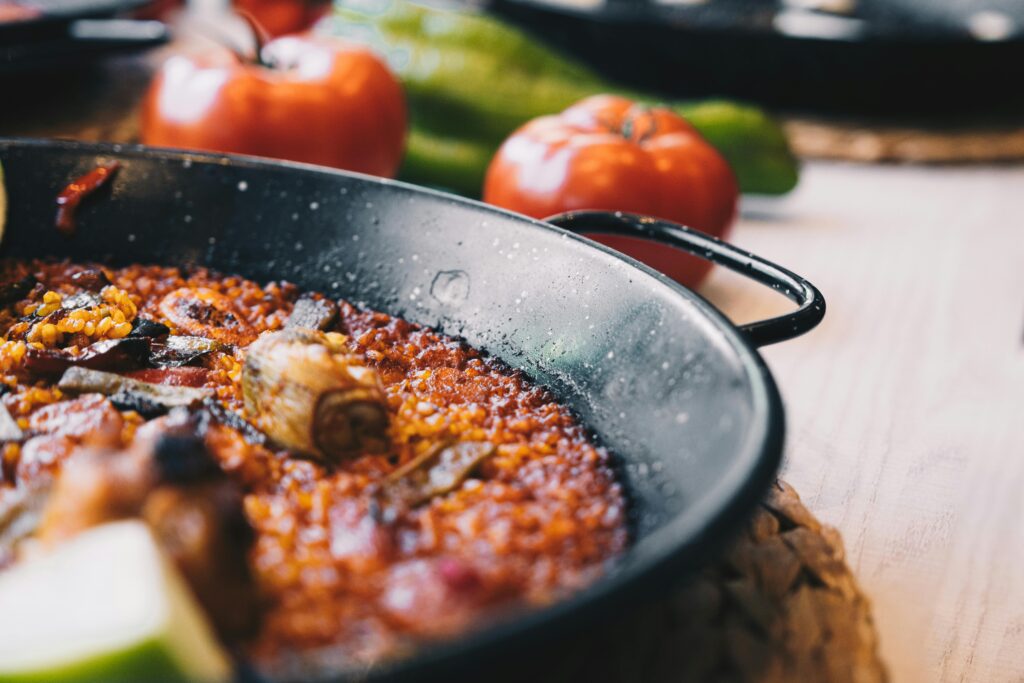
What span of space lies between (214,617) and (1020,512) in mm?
1342

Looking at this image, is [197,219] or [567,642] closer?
[567,642]

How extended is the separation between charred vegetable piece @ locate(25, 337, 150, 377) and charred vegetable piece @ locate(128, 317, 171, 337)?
46mm

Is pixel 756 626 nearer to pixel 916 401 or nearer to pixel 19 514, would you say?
pixel 19 514

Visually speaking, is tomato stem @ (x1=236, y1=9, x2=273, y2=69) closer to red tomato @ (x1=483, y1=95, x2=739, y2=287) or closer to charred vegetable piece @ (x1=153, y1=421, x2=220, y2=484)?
red tomato @ (x1=483, y1=95, x2=739, y2=287)

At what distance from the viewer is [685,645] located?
100 cm

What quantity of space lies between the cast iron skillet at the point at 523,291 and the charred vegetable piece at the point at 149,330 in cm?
24

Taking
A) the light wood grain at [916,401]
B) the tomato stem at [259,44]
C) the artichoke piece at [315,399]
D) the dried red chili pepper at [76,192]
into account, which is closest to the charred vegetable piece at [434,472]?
the artichoke piece at [315,399]

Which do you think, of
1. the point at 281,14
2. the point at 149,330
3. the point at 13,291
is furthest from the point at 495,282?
the point at 281,14

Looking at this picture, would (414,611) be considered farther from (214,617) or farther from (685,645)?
(685,645)

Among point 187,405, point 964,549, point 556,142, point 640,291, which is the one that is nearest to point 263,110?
point 556,142

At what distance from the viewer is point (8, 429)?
118 centimetres

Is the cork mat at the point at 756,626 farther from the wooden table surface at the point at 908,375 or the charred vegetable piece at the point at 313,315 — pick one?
the charred vegetable piece at the point at 313,315

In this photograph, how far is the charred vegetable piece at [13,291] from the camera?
5.00ft

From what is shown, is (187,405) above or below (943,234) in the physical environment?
above
